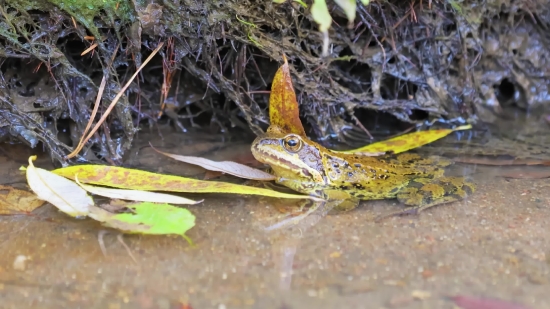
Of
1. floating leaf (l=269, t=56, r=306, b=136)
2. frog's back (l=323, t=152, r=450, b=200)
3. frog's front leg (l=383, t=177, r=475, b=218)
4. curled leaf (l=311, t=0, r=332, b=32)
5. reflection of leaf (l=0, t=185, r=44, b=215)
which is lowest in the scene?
reflection of leaf (l=0, t=185, r=44, b=215)

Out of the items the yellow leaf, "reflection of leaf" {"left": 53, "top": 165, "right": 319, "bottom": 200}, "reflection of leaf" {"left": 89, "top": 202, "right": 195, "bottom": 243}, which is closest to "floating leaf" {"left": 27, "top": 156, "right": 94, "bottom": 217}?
"reflection of leaf" {"left": 89, "top": 202, "right": 195, "bottom": 243}

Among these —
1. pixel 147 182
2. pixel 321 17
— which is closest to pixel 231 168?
pixel 147 182

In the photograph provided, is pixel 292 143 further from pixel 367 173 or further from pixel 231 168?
pixel 367 173

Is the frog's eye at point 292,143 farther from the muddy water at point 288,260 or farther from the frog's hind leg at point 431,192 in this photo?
the frog's hind leg at point 431,192

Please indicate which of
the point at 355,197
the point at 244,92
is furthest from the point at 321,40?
the point at 355,197

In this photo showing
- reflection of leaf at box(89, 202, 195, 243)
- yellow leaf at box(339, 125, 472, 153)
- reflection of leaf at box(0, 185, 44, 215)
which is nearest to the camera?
reflection of leaf at box(89, 202, 195, 243)

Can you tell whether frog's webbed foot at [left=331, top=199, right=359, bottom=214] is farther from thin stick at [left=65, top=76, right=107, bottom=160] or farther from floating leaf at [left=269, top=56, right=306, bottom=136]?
thin stick at [left=65, top=76, right=107, bottom=160]
